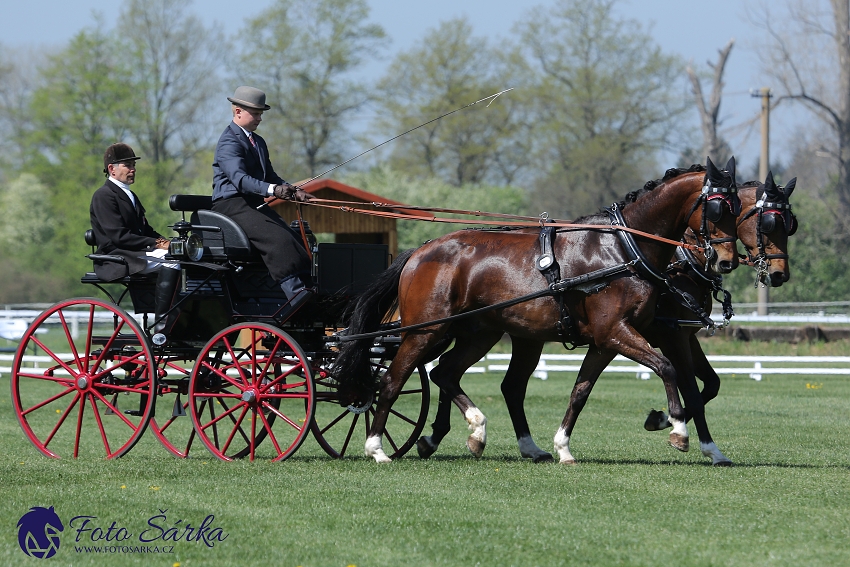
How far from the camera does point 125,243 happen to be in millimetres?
8172

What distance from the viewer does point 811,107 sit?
35125mm

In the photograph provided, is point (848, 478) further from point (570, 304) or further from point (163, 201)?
point (163, 201)

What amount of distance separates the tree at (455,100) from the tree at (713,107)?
8.15 metres

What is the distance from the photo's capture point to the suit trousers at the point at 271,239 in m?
7.91

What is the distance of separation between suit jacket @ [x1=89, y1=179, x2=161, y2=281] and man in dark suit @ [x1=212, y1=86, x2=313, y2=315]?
0.65 meters

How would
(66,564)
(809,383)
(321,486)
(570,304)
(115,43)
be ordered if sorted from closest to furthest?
(66,564), (321,486), (570,304), (809,383), (115,43)

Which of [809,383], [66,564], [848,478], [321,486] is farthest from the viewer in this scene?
[809,383]

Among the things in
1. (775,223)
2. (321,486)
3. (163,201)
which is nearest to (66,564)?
(321,486)

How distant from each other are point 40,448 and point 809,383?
43.9 ft

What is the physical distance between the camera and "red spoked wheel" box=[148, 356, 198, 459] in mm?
8227

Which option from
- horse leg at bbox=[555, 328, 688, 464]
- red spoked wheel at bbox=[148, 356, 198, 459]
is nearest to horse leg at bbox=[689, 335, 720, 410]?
horse leg at bbox=[555, 328, 688, 464]

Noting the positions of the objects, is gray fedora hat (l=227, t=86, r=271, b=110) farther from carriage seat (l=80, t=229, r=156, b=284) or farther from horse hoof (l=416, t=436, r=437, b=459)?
horse hoof (l=416, t=436, r=437, b=459)

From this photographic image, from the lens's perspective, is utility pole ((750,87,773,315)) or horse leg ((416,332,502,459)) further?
utility pole ((750,87,773,315))

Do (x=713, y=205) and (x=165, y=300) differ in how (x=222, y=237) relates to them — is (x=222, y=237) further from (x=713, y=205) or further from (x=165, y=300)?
(x=713, y=205)
